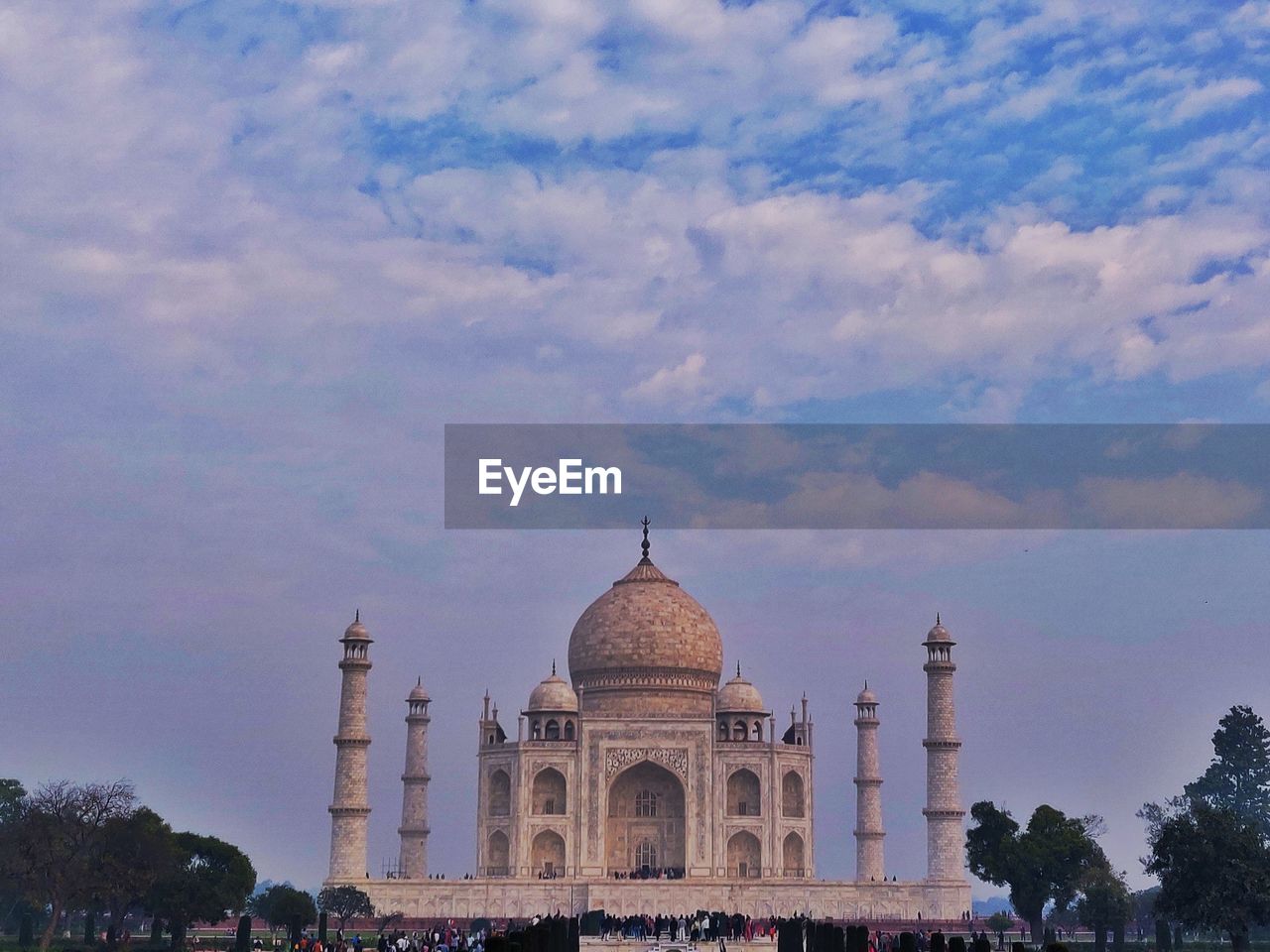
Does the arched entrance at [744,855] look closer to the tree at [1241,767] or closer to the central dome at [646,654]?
the central dome at [646,654]

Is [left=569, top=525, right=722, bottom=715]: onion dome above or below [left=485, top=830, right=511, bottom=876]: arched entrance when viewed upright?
above

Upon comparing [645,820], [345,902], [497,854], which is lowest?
[345,902]

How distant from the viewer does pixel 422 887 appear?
184 ft

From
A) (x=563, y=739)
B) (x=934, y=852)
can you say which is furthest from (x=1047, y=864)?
(x=563, y=739)

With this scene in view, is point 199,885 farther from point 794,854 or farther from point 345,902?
point 794,854

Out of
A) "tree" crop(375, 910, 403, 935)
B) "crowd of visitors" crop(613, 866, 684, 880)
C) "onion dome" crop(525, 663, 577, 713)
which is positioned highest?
"onion dome" crop(525, 663, 577, 713)

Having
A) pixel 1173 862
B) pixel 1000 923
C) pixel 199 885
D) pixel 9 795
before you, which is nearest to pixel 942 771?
pixel 1000 923

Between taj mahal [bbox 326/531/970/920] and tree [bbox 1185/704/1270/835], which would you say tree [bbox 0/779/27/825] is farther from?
tree [bbox 1185/704/1270/835]

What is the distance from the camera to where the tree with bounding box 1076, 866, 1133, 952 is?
48.3m

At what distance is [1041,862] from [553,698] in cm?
1889

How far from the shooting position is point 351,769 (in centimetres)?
5862

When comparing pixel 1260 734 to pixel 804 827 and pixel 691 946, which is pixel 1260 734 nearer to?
pixel 804 827

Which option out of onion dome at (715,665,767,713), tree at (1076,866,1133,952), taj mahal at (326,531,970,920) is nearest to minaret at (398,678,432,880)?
taj mahal at (326,531,970,920)

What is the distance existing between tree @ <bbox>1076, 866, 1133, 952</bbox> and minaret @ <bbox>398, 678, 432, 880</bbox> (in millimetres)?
24811
